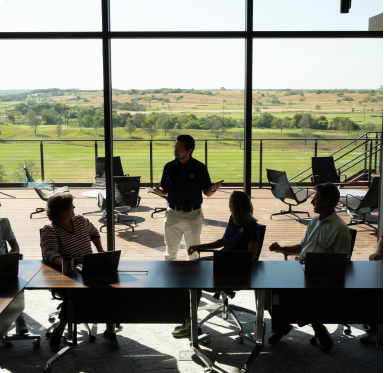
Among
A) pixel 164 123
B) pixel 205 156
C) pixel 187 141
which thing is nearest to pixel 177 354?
pixel 187 141

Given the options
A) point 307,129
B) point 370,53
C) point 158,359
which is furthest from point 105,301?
point 370,53

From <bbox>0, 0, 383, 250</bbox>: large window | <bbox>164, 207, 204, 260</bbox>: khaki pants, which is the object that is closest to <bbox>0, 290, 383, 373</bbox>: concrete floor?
<bbox>164, 207, 204, 260</bbox>: khaki pants

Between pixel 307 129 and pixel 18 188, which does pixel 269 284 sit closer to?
pixel 307 129

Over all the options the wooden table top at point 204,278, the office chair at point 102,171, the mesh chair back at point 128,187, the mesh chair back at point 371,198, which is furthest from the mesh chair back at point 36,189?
the mesh chair back at point 371,198

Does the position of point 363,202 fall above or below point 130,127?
below

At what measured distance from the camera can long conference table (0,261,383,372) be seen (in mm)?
3086

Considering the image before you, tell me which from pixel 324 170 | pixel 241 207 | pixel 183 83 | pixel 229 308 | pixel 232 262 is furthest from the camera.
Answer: pixel 324 170

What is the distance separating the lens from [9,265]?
3248 millimetres

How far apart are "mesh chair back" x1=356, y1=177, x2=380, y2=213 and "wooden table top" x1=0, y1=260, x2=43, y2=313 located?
3530mm

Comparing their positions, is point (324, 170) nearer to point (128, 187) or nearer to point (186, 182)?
point (186, 182)

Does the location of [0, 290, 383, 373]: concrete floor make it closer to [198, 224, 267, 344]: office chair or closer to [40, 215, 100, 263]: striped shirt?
[198, 224, 267, 344]: office chair

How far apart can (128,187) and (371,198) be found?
279 centimetres

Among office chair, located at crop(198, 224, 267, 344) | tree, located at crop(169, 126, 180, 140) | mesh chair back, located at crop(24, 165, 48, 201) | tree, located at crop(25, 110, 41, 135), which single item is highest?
tree, located at crop(25, 110, 41, 135)

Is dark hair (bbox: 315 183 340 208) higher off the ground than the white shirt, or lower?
higher
